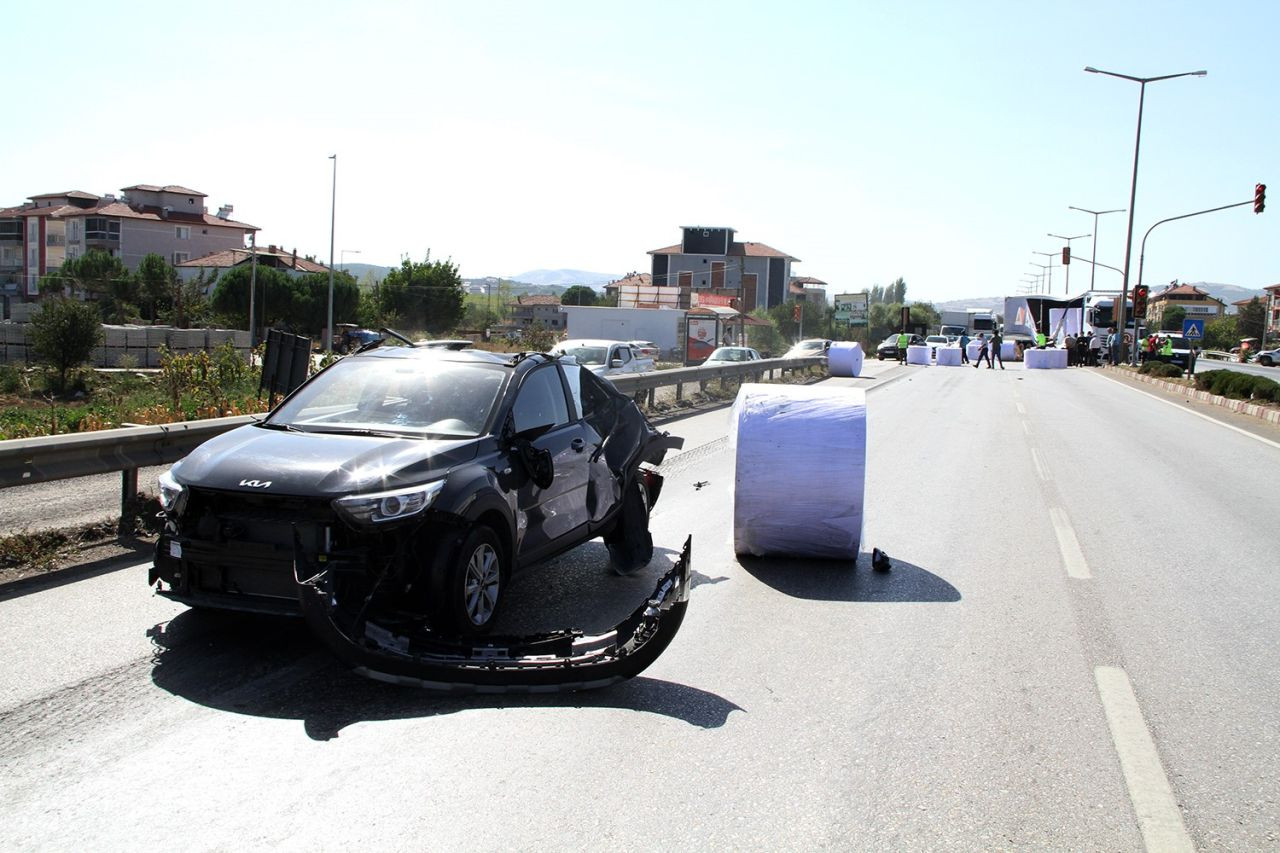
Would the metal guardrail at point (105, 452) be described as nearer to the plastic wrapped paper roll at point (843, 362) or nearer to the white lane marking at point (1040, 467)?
the white lane marking at point (1040, 467)

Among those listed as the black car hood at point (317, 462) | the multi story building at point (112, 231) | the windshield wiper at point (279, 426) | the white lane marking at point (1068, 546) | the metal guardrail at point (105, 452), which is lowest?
the white lane marking at point (1068, 546)

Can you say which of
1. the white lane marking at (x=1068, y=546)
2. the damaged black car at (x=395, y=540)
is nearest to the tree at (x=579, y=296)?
the white lane marking at (x=1068, y=546)

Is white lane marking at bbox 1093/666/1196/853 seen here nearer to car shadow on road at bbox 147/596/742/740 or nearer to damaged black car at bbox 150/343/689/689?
car shadow on road at bbox 147/596/742/740

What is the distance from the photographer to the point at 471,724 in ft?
15.5

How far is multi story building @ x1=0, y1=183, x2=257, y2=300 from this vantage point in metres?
95.6

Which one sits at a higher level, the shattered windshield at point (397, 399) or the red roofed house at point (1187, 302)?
the red roofed house at point (1187, 302)

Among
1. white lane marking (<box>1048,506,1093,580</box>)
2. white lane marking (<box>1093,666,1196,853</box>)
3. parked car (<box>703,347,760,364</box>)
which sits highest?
parked car (<box>703,347,760,364</box>)

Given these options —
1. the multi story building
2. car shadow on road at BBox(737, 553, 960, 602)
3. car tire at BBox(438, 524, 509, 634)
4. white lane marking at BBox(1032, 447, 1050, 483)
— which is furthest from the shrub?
the multi story building

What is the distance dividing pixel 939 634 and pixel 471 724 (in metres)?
2.90

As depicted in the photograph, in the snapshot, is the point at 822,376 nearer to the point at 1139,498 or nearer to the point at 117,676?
the point at 1139,498

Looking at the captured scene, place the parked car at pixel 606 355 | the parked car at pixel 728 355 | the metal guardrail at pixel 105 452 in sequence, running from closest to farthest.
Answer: the metal guardrail at pixel 105 452, the parked car at pixel 606 355, the parked car at pixel 728 355

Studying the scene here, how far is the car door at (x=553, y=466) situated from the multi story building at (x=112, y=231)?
8975 centimetres

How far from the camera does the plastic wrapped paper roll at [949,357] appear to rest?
167ft

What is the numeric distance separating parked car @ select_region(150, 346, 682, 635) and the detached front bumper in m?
0.06
